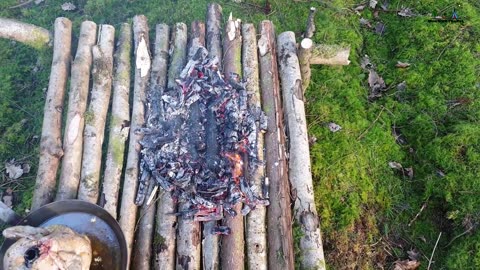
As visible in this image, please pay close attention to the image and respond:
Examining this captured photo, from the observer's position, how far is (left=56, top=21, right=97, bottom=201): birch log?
4875 millimetres

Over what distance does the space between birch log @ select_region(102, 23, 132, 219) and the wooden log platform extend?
0.05 feet

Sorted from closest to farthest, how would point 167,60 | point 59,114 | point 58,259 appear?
1. point 58,259
2. point 59,114
3. point 167,60

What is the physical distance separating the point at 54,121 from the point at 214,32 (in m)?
2.70

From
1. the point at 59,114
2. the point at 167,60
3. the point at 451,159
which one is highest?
the point at 167,60

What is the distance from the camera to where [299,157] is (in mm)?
5379

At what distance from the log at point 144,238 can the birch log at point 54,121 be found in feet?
3.98

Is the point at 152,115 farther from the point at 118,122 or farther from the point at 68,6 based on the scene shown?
the point at 68,6

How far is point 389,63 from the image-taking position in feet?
22.4

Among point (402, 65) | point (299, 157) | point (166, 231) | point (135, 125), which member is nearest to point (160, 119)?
point (135, 125)

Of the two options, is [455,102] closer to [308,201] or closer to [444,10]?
[444,10]

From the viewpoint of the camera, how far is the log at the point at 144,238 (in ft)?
15.0

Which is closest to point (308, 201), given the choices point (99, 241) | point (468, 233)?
point (468, 233)

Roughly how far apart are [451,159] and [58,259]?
5.28m

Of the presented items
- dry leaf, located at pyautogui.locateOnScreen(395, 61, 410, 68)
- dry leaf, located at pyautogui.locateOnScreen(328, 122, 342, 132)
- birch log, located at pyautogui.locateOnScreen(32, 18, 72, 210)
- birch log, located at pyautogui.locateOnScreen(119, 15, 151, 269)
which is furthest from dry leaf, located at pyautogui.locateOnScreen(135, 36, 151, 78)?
dry leaf, located at pyautogui.locateOnScreen(395, 61, 410, 68)
